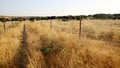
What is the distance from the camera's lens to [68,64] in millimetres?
6688

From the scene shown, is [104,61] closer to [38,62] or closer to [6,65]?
[38,62]

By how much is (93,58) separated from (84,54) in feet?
2.07

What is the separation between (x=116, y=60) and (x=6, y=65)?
3.93 meters

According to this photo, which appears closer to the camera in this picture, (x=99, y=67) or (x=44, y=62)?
(x=99, y=67)

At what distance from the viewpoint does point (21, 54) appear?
9.85 metres

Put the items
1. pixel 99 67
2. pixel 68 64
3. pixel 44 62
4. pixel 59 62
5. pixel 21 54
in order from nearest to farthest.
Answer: pixel 99 67
pixel 68 64
pixel 59 62
pixel 44 62
pixel 21 54

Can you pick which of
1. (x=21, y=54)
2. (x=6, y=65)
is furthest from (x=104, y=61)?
(x=21, y=54)

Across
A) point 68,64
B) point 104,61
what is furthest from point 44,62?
point 104,61

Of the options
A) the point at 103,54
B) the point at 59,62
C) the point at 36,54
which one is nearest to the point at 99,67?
the point at 103,54

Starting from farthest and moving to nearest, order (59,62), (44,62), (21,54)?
(21,54)
(44,62)
(59,62)

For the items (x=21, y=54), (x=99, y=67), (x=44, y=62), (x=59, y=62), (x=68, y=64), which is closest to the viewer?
(x=99, y=67)

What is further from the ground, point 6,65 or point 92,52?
point 92,52

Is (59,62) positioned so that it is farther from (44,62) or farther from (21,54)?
(21,54)

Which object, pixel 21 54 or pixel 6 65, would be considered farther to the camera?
pixel 21 54
